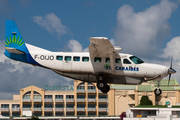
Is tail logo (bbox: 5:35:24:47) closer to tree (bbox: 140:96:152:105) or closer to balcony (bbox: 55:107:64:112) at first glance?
tree (bbox: 140:96:152:105)

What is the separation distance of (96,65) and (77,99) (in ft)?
317

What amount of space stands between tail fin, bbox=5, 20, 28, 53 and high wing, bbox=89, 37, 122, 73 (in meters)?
7.90

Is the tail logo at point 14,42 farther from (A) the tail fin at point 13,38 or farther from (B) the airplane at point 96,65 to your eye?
(B) the airplane at point 96,65

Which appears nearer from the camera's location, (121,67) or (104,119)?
(121,67)

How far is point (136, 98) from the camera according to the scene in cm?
12275

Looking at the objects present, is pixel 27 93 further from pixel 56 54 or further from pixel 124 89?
pixel 56 54

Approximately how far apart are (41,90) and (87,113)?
2050cm

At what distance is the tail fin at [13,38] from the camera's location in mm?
38969

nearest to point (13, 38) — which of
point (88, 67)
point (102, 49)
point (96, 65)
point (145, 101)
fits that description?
point (88, 67)

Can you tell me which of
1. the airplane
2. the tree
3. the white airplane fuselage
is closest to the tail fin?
the airplane

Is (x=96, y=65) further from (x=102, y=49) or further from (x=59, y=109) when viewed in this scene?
(x=59, y=109)

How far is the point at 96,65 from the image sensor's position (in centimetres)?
3691

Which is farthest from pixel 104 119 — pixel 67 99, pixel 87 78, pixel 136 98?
pixel 87 78

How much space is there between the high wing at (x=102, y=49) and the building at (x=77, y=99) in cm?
8890
